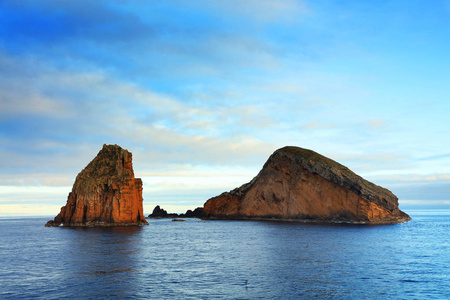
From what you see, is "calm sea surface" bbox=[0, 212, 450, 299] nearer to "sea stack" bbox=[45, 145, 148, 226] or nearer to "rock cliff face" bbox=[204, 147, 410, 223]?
"sea stack" bbox=[45, 145, 148, 226]

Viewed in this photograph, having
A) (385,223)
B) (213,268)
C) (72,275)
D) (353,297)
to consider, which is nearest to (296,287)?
(353,297)

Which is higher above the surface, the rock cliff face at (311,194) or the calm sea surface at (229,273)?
the rock cliff face at (311,194)

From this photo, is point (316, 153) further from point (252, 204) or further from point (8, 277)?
point (8, 277)

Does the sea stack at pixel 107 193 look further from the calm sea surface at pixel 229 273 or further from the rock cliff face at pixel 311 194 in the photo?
the rock cliff face at pixel 311 194

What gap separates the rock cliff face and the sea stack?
6954 centimetres

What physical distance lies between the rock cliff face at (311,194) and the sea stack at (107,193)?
2738 inches

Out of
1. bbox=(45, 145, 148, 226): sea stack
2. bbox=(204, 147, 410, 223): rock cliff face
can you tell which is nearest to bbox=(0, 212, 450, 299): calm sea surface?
bbox=(45, 145, 148, 226): sea stack

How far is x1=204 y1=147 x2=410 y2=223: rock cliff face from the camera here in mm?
148000

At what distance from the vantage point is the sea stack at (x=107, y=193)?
123062 mm

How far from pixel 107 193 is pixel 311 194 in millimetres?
87088

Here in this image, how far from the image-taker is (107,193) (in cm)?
12450

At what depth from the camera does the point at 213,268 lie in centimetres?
4684

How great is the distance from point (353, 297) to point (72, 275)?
3091 centimetres

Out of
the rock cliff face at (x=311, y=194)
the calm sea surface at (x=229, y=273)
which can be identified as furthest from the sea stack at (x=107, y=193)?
the rock cliff face at (x=311, y=194)
